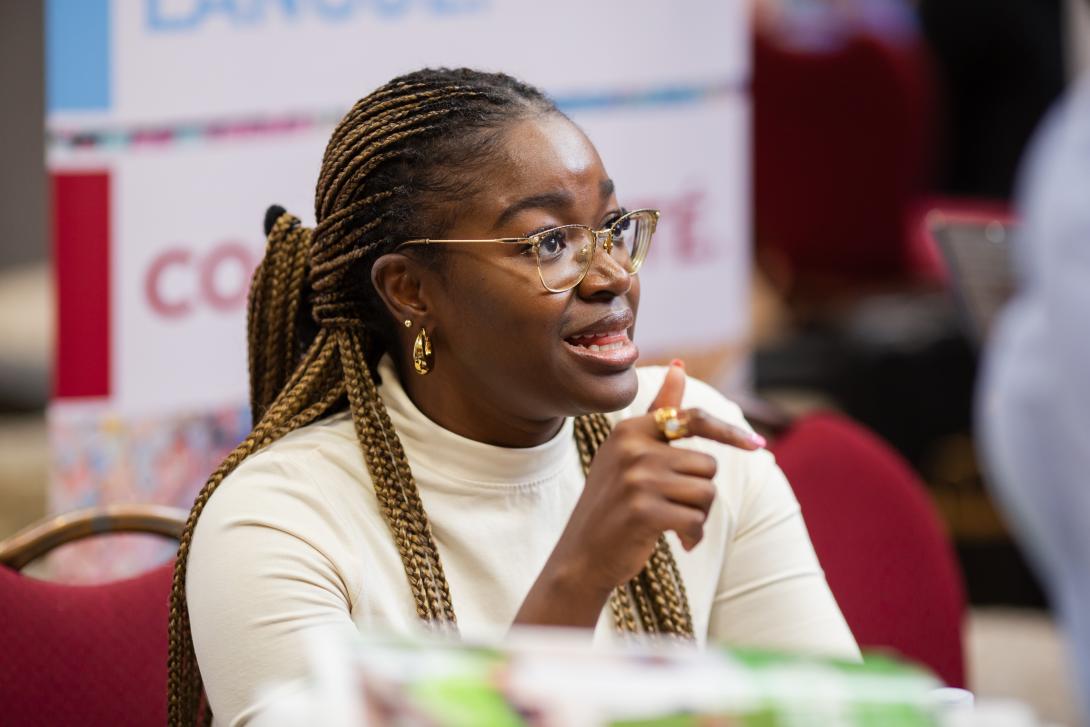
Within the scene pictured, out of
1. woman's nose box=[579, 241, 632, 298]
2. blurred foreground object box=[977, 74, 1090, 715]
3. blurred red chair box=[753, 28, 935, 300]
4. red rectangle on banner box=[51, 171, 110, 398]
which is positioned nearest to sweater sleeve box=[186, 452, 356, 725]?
woman's nose box=[579, 241, 632, 298]

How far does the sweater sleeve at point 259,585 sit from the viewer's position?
142cm

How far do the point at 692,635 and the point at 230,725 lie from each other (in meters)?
0.50

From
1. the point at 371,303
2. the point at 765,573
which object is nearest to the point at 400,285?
the point at 371,303

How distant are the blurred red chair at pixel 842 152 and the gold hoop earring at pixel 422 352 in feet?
10.5

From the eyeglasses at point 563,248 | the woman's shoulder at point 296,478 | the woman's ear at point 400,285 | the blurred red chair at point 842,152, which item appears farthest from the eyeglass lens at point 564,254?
the blurred red chair at point 842,152

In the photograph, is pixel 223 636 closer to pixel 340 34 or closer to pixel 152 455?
pixel 152 455

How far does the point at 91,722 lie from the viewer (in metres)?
1.64

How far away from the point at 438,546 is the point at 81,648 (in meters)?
0.42

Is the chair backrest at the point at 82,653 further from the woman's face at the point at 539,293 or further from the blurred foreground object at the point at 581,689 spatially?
the blurred foreground object at the point at 581,689

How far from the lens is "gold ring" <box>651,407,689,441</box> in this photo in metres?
1.40

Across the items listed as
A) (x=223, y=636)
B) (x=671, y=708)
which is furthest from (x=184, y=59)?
(x=671, y=708)

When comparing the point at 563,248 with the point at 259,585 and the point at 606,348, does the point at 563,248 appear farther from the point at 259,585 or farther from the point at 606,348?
the point at 259,585

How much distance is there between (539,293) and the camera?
1.51 meters

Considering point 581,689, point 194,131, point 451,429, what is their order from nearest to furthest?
point 581,689
point 451,429
point 194,131
